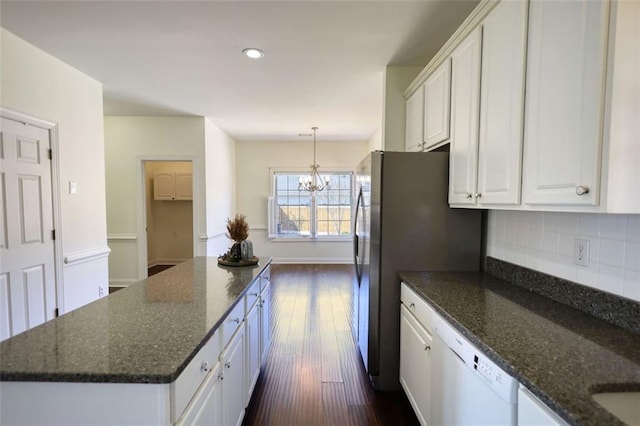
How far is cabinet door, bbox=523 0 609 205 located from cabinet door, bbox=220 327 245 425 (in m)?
1.59

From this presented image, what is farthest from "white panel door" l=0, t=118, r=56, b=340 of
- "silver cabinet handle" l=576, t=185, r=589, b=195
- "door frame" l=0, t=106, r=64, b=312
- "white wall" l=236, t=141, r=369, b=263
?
"white wall" l=236, t=141, r=369, b=263

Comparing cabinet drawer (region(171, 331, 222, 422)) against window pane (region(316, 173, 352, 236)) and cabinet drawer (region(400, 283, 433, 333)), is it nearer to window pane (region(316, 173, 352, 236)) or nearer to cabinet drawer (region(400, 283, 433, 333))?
cabinet drawer (region(400, 283, 433, 333))

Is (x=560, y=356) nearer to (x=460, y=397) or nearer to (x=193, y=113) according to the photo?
(x=460, y=397)

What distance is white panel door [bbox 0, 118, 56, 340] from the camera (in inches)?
90.2

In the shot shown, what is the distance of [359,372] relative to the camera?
2.44 m

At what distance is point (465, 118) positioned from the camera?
5.98ft

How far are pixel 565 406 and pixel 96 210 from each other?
406cm

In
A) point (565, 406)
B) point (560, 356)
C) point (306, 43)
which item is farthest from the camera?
point (306, 43)

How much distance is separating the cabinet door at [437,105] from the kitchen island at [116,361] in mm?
1829

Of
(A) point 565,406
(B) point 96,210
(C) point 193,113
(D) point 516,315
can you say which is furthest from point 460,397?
(C) point 193,113

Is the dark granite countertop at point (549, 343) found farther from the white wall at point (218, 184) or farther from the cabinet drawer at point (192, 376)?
the white wall at point (218, 184)

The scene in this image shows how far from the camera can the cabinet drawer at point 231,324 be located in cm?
136

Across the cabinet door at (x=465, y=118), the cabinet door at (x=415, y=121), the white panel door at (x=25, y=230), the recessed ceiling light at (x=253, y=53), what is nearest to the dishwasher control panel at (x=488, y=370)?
the cabinet door at (x=465, y=118)

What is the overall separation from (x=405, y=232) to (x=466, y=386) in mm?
1043
